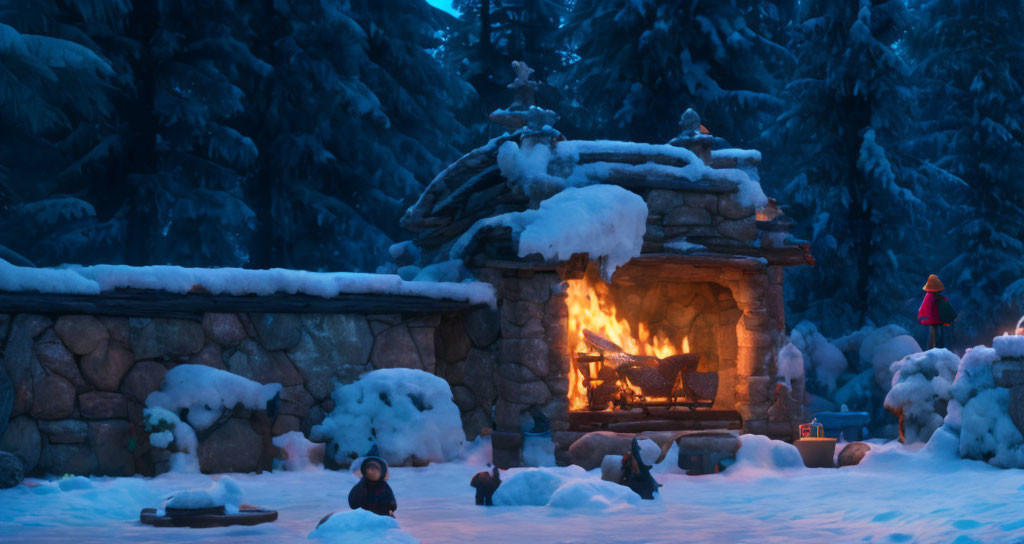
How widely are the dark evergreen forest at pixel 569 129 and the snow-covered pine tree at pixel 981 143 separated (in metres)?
0.05

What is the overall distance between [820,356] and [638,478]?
11.9 m

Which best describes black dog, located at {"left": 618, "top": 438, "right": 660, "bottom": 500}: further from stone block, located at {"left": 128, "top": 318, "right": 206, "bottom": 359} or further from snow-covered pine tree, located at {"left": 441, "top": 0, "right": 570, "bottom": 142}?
snow-covered pine tree, located at {"left": 441, "top": 0, "right": 570, "bottom": 142}

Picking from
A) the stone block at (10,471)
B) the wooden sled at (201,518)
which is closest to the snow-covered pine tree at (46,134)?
the stone block at (10,471)

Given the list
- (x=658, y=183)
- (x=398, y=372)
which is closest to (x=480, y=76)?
(x=658, y=183)

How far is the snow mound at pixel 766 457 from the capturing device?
10398 millimetres

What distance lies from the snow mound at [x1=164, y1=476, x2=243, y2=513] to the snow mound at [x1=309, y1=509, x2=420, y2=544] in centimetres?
115

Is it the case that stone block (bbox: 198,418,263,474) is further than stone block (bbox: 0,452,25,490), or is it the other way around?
stone block (bbox: 198,418,263,474)

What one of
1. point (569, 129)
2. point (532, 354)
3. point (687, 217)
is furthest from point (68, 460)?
point (569, 129)

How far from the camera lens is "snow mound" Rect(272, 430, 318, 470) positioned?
10336mm

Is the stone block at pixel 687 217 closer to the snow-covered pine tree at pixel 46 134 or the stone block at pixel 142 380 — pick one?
the stone block at pixel 142 380

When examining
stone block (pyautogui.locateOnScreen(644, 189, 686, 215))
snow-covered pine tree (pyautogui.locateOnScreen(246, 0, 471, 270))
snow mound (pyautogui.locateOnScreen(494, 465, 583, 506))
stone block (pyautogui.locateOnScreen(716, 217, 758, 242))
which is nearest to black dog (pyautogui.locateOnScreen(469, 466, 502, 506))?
snow mound (pyautogui.locateOnScreen(494, 465, 583, 506))

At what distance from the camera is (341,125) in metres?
20.9

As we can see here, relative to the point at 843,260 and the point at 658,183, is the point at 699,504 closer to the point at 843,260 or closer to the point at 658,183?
the point at 658,183

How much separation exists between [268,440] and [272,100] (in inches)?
420
